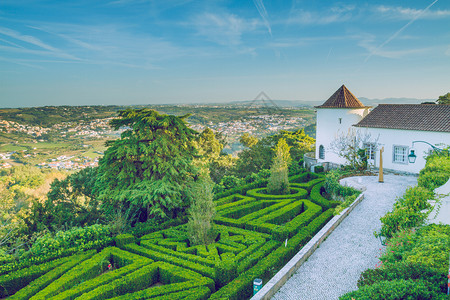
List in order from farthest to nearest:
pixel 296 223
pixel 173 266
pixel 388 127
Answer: pixel 388 127 < pixel 296 223 < pixel 173 266

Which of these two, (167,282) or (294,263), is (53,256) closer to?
Answer: (167,282)

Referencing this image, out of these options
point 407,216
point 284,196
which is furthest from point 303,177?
point 407,216

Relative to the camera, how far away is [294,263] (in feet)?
31.8

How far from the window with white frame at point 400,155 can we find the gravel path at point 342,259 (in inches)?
385

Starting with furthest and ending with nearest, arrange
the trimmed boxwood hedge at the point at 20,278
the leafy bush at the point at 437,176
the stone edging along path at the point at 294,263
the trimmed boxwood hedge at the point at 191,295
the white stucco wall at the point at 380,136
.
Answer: the white stucco wall at the point at 380,136 < the leafy bush at the point at 437,176 < the trimmed boxwood hedge at the point at 20,278 < the stone edging along path at the point at 294,263 < the trimmed boxwood hedge at the point at 191,295

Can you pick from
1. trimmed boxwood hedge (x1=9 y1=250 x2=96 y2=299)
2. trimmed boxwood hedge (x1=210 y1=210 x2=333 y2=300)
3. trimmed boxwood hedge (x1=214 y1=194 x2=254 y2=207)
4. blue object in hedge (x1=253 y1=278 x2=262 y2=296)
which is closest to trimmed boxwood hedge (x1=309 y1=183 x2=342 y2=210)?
trimmed boxwood hedge (x1=210 y1=210 x2=333 y2=300)

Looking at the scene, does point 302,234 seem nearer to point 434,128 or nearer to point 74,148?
point 434,128

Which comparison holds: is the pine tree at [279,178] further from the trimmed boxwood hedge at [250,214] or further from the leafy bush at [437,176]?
the leafy bush at [437,176]

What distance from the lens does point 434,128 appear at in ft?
72.6

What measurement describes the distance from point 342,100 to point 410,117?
668cm

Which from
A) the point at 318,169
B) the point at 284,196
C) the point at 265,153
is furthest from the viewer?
the point at 265,153

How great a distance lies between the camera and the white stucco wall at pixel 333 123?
2903 centimetres

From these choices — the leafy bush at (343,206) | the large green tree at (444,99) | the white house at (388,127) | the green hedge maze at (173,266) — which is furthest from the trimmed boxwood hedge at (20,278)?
the large green tree at (444,99)

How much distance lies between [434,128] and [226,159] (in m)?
23.8
